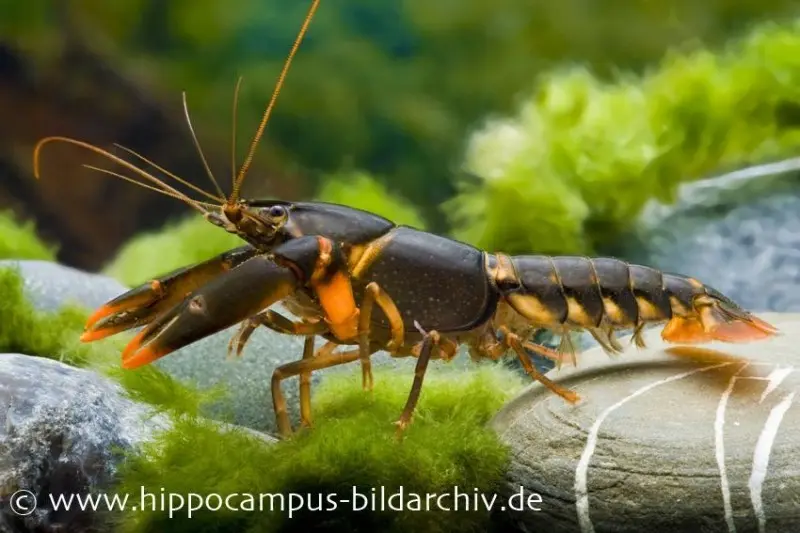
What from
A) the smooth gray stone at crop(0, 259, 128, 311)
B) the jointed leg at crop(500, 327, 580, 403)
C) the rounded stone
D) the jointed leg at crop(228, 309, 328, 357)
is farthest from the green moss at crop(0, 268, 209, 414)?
the rounded stone

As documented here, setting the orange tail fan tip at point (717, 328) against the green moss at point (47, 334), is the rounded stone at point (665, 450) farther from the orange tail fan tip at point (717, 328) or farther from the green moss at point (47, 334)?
the green moss at point (47, 334)

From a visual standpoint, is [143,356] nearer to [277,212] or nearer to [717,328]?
[277,212]

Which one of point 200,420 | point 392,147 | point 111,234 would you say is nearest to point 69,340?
point 200,420

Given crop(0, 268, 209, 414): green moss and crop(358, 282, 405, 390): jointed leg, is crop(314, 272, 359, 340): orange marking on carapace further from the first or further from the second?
crop(0, 268, 209, 414): green moss

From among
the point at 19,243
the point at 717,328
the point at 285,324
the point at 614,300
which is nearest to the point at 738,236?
the point at 717,328

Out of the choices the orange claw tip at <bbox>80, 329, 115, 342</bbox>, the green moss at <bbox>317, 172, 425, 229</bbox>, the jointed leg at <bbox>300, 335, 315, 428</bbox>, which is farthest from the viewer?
the green moss at <bbox>317, 172, 425, 229</bbox>
